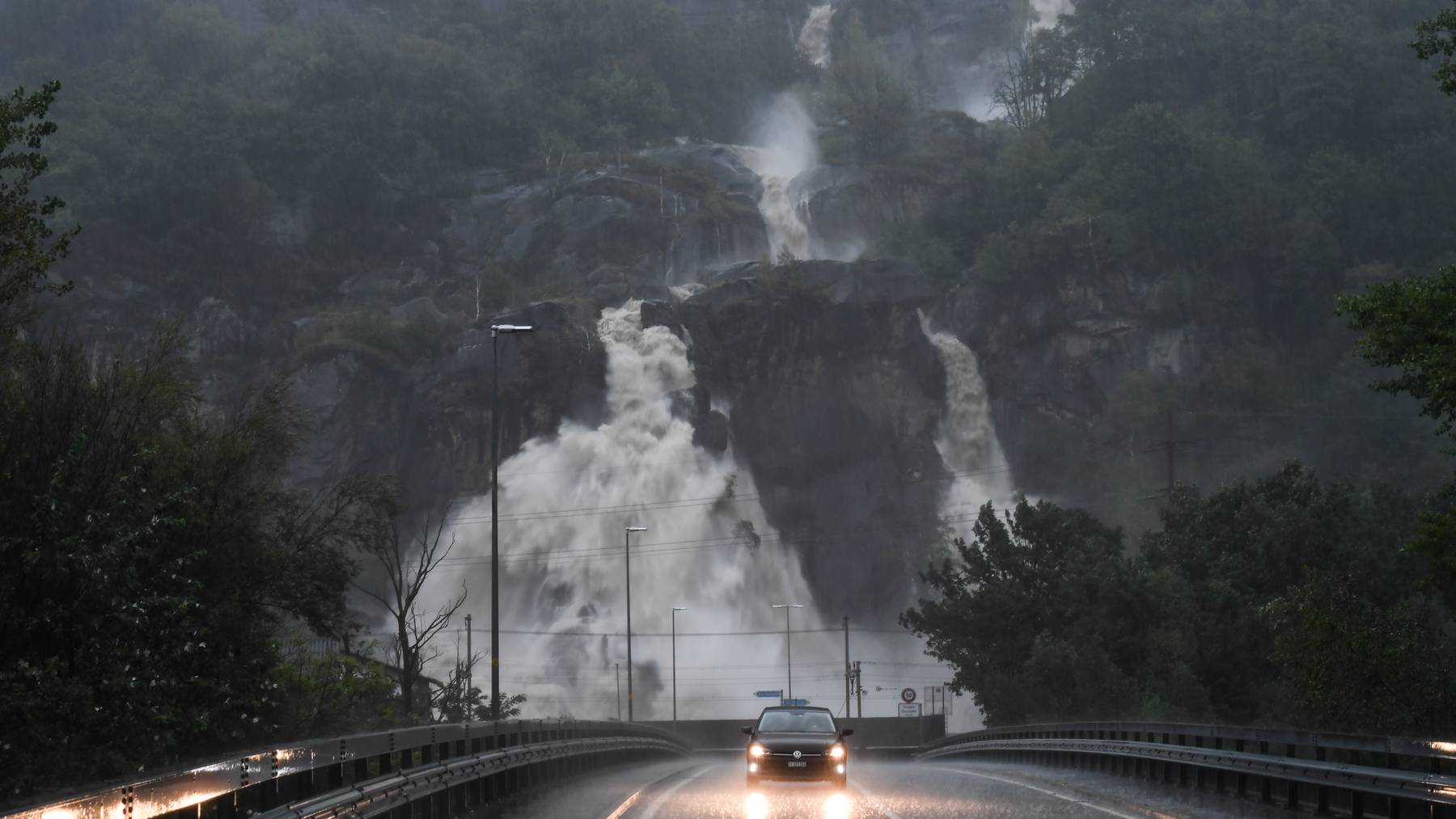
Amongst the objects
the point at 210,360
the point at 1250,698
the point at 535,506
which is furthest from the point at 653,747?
the point at 210,360

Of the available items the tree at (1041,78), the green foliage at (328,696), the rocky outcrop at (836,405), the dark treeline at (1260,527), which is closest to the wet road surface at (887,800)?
the green foliage at (328,696)

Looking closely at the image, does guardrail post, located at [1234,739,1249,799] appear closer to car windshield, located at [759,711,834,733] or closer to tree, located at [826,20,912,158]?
car windshield, located at [759,711,834,733]

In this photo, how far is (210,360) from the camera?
132125 millimetres

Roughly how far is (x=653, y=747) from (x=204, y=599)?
23.4 m

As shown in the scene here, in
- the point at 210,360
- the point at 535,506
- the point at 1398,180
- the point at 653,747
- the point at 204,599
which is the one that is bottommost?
the point at 653,747

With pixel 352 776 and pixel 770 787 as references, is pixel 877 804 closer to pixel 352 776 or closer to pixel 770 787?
pixel 770 787

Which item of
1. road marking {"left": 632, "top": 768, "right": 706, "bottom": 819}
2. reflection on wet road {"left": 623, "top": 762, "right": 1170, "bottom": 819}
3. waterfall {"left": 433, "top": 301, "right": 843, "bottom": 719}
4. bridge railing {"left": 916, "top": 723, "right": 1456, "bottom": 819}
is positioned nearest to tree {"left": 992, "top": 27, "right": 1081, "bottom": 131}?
waterfall {"left": 433, "top": 301, "right": 843, "bottom": 719}

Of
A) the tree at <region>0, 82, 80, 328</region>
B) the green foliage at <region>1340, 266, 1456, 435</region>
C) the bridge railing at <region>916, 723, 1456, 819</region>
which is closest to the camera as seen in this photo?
the bridge railing at <region>916, 723, 1456, 819</region>

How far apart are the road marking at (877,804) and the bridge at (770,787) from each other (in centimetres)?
4

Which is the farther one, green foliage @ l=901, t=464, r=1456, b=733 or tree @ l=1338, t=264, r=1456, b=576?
green foliage @ l=901, t=464, r=1456, b=733

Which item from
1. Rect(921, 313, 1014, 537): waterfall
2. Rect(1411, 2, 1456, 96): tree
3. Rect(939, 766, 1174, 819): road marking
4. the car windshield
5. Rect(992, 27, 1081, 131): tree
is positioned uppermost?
Rect(992, 27, 1081, 131): tree

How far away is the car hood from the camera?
25.1 m

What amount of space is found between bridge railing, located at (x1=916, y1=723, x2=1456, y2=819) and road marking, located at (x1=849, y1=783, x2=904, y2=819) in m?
5.37

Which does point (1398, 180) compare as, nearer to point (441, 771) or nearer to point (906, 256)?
point (906, 256)
